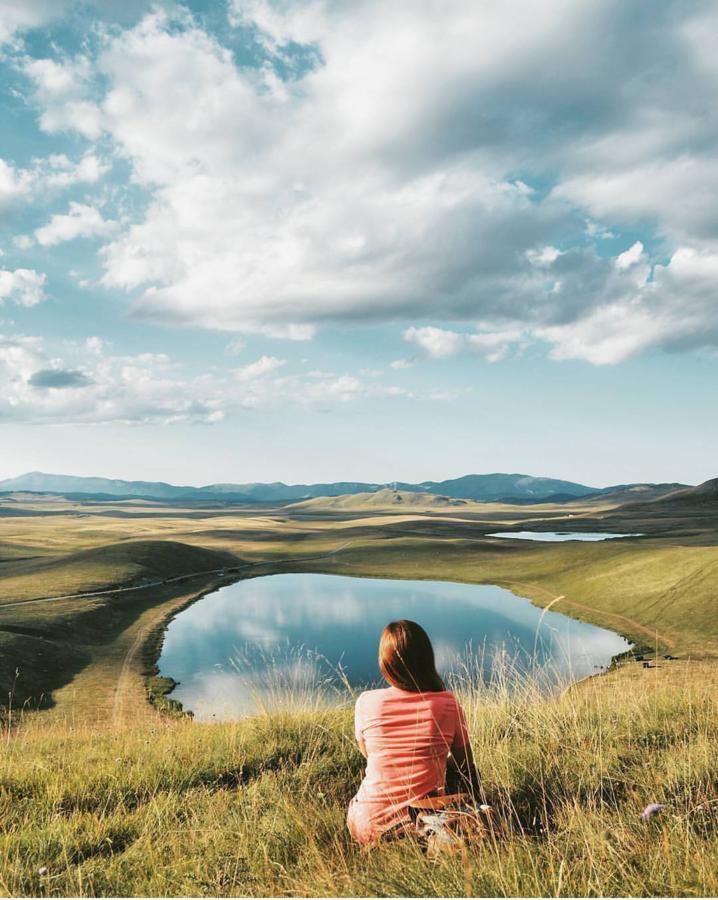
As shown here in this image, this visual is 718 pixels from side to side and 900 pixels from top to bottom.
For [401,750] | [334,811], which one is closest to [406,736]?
[401,750]

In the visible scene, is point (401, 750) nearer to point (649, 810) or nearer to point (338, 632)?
point (649, 810)

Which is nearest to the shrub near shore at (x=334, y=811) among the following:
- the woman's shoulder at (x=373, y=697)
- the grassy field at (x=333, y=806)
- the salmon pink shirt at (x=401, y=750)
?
the grassy field at (x=333, y=806)

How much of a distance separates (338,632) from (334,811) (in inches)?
2265

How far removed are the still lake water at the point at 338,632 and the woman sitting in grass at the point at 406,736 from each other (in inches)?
1178

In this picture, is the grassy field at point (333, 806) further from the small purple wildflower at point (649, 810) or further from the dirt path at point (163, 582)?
the dirt path at point (163, 582)

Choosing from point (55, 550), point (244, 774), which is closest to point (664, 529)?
point (55, 550)

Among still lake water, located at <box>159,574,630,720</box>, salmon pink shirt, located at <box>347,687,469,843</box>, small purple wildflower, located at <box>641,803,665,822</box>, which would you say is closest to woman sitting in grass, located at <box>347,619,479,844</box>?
salmon pink shirt, located at <box>347,687,469,843</box>

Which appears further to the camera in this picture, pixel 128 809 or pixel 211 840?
pixel 128 809

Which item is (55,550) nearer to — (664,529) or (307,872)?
(307,872)

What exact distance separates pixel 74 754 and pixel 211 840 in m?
5.46

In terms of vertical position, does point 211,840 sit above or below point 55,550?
above

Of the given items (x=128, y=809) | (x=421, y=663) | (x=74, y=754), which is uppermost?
(x=421, y=663)

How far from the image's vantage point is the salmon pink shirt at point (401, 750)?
5609 millimetres

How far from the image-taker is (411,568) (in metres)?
109
